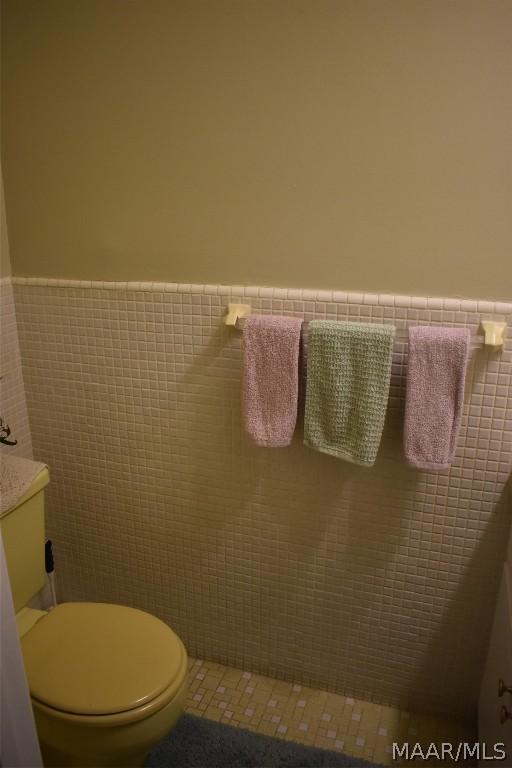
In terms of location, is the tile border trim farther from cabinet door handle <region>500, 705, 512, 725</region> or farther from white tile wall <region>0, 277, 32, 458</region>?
cabinet door handle <region>500, 705, 512, 725</region>

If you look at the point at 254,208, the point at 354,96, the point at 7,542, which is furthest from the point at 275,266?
the point at 7,542

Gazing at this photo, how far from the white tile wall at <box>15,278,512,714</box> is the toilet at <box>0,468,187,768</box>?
34 centimetres

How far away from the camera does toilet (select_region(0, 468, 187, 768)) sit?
134 centimetres

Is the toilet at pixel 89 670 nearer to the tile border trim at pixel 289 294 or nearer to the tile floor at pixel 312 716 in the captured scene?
the tile floor at pixel 312 716

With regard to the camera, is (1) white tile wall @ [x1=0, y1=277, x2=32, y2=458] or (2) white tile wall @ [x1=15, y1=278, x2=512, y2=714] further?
(1) white tile wall @ [x1=0, y1=277, x2=32, y2=458]

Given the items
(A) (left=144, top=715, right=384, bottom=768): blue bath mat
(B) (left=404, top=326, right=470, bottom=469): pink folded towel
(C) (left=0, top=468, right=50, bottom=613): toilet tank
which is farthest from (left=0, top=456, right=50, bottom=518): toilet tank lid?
(B) (left=404, top=326, right=470, bottom=469): pink folded towel

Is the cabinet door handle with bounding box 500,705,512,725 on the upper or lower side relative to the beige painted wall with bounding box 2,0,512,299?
lower

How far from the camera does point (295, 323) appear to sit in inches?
58.5

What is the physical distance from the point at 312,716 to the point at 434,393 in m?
1.07

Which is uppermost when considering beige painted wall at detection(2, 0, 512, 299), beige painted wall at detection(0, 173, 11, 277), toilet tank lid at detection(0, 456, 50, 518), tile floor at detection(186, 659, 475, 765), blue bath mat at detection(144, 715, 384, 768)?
beige painted wall at detection(2, 0, 512, 299)

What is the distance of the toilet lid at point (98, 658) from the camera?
1.35 metres

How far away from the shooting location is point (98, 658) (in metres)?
1.44

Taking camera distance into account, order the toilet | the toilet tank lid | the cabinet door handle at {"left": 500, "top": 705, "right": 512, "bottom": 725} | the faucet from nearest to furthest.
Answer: the cabinet door handle at {"left": 500, "top": 705, "right": 512, "bottom": 725}, the toilet, the toilet tank lid, the faucet

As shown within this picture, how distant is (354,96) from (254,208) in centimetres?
34
